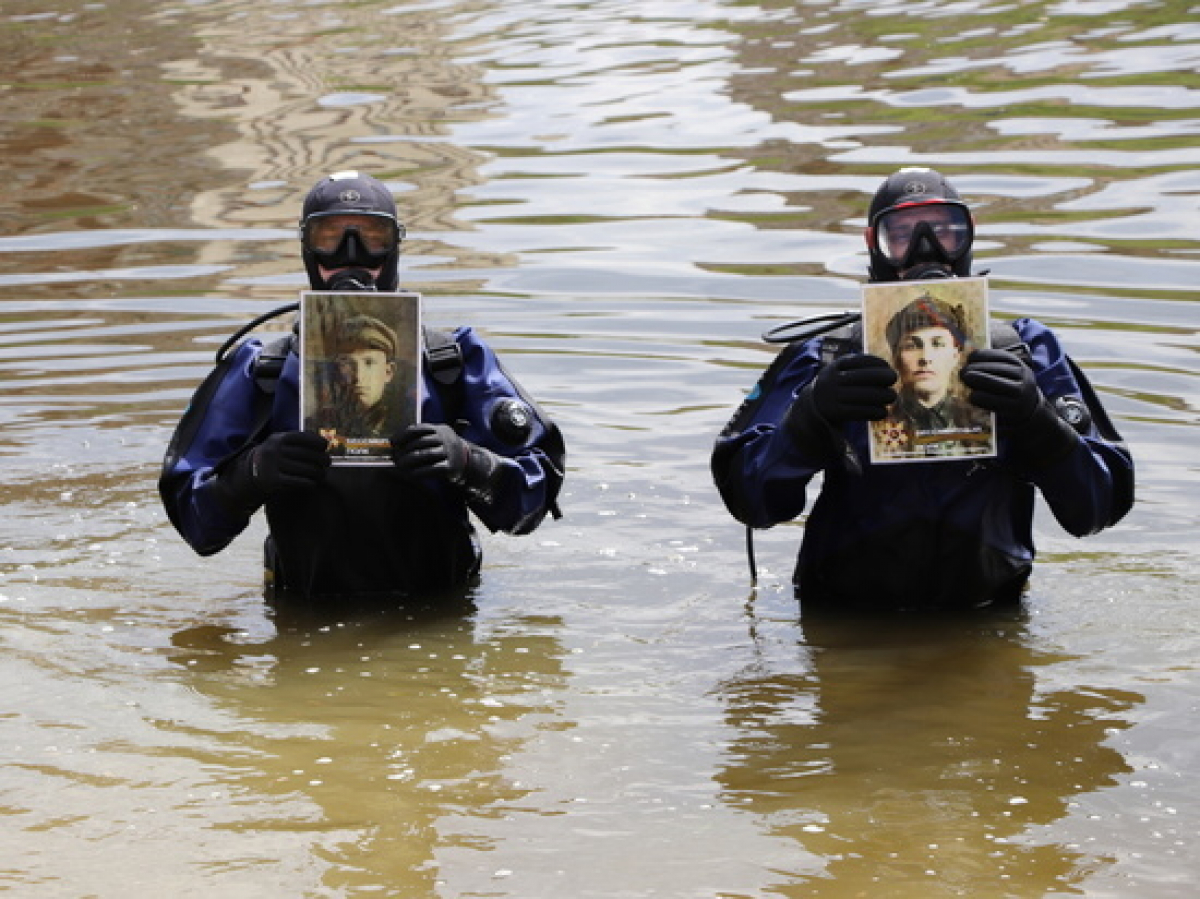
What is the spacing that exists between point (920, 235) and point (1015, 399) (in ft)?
1.97

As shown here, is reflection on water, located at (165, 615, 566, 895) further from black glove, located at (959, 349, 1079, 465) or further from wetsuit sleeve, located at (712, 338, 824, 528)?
black glove, located at (959, 349, 1079, 465)

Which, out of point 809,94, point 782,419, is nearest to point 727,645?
point 782,419

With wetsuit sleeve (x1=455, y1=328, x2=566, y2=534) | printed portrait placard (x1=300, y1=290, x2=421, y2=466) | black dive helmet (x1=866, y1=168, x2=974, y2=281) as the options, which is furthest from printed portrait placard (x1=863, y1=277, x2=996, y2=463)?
printed portrait placard (x1=300, y1=290, x2=421, y2=466)

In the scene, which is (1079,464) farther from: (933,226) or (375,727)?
(375,727)

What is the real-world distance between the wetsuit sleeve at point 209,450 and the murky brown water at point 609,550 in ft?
1.26

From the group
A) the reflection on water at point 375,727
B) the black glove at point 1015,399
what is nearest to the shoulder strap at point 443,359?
the reflection on water at point 375,727

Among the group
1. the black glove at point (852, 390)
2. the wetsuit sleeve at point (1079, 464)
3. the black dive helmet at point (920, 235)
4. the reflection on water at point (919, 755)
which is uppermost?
the black dive helmet at point (920, 235)

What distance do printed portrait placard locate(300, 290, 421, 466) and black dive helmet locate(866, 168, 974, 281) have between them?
1.32 metres

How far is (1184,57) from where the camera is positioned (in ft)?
55.4

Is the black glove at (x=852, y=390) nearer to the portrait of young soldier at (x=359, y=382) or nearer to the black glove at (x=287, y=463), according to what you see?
the portrait of young soldier at (x=359, y=382)

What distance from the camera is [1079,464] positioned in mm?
5918

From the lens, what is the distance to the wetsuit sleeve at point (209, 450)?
6.36 m

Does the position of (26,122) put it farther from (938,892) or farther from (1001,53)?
(938,892)

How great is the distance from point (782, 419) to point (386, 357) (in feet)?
3.72
